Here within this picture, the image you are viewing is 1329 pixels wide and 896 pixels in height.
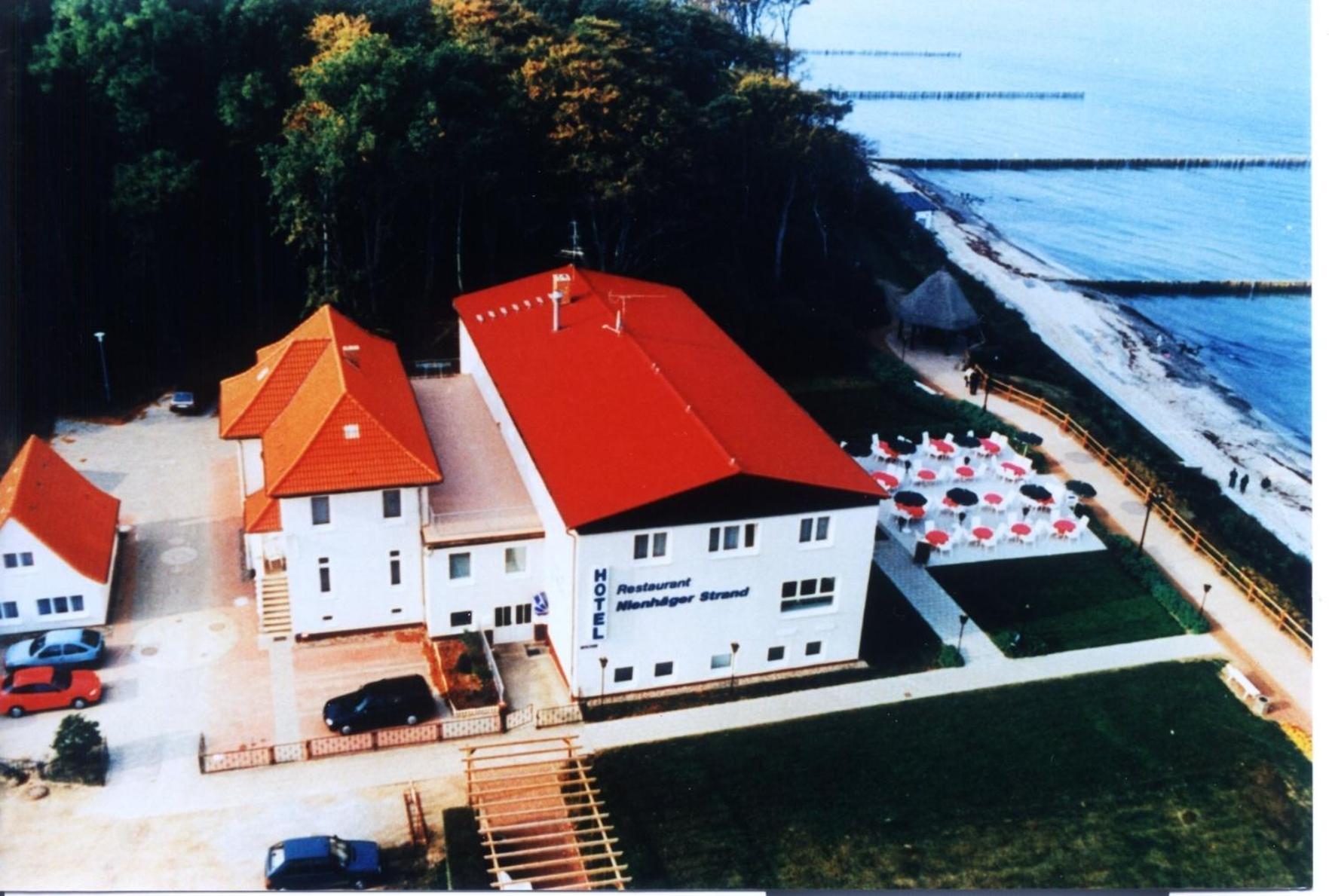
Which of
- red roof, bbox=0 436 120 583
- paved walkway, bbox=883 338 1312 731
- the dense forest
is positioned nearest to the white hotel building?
red roof, bbox=0 436 120 583

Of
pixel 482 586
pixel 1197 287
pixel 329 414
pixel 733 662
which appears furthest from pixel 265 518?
pixel 1197 287

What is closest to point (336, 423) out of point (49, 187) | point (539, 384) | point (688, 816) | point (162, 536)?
point (539, 384)

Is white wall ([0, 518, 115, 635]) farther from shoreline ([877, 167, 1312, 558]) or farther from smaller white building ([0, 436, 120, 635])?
shoreline ([877, 167, 1312, 558])

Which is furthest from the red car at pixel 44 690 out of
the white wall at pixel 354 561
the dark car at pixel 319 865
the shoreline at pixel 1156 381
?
the shoreline at pixel 1156 381

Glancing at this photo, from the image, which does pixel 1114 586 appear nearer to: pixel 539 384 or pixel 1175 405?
pixel 539 384

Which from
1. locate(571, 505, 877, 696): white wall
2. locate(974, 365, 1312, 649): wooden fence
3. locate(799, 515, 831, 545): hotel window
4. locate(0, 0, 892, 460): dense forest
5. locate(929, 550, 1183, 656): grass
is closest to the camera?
locate(571, 505, 877, 696): white wall

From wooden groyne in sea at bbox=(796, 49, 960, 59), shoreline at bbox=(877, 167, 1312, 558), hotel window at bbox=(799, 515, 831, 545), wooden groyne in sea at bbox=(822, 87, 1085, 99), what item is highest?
wooden groyne in sea at bbox=(796, 49, 960, 59)

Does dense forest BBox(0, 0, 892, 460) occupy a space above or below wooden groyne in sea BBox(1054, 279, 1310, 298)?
above
